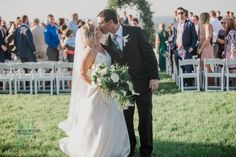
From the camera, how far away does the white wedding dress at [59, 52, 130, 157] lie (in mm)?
6637

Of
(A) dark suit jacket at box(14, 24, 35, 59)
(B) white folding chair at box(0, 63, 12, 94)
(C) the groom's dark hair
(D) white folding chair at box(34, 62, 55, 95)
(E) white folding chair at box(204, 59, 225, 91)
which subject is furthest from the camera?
(A) dark suit jacket at box(14, 24, 35, 59)

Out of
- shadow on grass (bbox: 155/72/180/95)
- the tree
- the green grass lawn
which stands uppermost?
the tree

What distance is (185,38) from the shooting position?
46.6 feet

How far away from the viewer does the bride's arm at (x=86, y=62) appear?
6.54 m

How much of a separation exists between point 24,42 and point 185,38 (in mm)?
5474

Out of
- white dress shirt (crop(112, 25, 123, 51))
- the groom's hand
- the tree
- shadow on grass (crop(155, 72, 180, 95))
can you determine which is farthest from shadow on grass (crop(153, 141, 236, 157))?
the tree

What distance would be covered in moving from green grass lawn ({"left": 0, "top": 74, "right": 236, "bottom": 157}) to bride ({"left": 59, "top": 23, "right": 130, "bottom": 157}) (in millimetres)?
669

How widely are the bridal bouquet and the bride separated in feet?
0.74

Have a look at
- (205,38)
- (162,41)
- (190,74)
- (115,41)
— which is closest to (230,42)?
(205,38)

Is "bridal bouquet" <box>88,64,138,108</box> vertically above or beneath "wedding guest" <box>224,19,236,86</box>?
beneath

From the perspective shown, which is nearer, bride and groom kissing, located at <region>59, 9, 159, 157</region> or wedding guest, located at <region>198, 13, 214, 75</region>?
bride and groom kissing, located at <region>59, 9, 159, 157</region>

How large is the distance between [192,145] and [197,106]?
3.25 meters

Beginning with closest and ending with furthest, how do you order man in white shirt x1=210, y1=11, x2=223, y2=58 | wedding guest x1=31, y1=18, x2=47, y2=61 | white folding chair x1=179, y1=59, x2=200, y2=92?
white folding chair x1=179, y1=59, x2=200, y2=92
man in white shirt x1=210, y1=11, x2=223, y2=58
wedding guest x1=31, y1=18, x2=47, y2=61

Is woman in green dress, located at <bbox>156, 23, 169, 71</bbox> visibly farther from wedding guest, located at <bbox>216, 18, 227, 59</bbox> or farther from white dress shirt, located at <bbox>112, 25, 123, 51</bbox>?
white dress shirt, located at <bbox>112, 25, 123, 51</bbox>
